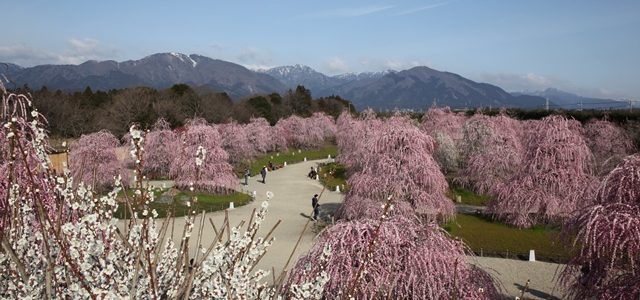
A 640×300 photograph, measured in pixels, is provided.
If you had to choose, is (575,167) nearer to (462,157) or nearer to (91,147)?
(462,157)

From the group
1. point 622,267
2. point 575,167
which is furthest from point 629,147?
point 622,267

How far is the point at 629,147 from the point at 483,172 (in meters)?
11.6

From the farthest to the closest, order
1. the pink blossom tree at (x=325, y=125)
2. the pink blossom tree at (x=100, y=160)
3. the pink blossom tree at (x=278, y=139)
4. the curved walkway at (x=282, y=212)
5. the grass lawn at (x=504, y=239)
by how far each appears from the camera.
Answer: the pink blossom tree at (x=325, y=125) < the pink blossom tree at (x=278, y=139) < the pink blossom tree at (x=100, y=160) < the curved walkway at (x=282, y=212) < the grass lawn at (x=504, y=239)

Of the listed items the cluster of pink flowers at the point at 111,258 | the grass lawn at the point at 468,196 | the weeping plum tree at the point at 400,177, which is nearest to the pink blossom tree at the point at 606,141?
the grass lawn at the point at 468,196

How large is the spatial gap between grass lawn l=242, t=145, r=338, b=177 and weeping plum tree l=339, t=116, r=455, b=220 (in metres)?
24.0

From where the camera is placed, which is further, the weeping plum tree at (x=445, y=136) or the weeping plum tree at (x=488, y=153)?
the weeping plum tree at (x=445, y=136)

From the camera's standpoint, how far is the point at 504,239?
20234 mm

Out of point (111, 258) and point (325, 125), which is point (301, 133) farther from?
point (111, 258)

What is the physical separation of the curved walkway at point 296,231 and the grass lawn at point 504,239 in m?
0.61

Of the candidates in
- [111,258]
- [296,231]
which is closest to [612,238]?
[111,258]

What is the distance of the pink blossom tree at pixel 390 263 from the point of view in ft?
28.0

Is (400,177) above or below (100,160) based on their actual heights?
above

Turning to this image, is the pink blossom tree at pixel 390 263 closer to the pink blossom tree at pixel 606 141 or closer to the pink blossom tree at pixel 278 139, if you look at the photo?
the pink blossom tree at pixel 606 141

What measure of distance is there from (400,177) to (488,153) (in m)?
12.9
